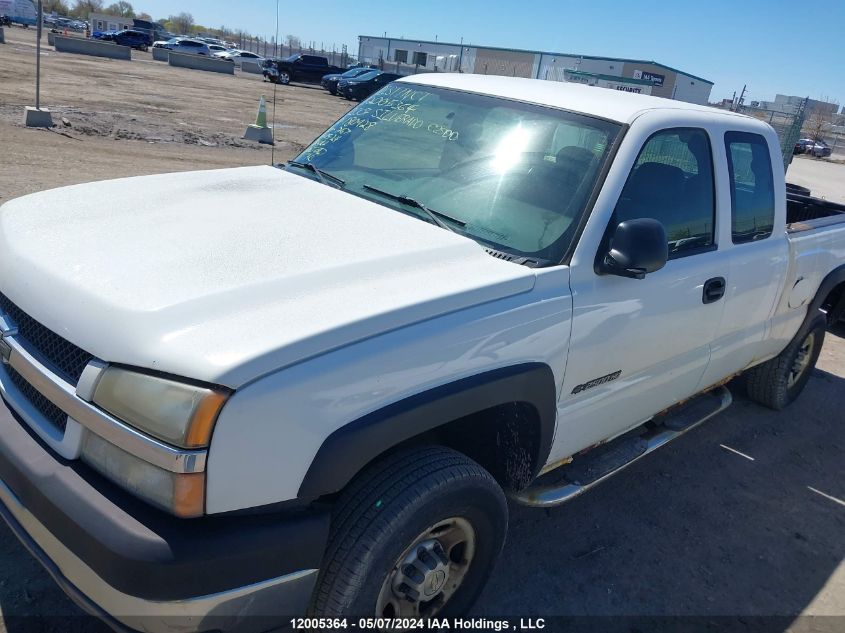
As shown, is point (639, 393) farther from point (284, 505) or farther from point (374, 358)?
point (284, 505)

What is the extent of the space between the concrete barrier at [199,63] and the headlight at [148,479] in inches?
1686

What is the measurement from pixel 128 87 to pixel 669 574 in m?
23.8

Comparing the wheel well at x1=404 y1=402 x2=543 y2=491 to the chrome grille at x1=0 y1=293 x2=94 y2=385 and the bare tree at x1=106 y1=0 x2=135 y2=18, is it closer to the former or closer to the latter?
the chrome grille at x1=0 y1=293 x2=94 y2=385

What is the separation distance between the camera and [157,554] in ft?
5.67

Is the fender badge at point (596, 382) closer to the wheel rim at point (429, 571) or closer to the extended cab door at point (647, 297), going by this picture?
the extended cab door at point (647, 297)

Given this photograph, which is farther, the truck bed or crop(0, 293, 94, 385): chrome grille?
the truck bed

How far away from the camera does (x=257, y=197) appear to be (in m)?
2.99

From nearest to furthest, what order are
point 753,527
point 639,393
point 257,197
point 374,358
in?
point 374,358 < point 257,197 < point 639,393 < point 753,527

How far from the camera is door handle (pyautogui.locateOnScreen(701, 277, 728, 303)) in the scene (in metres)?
3.33

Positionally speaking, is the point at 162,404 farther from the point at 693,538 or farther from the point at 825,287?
the point at 825,287

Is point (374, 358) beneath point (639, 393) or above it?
above

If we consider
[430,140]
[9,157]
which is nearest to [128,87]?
[9,157]

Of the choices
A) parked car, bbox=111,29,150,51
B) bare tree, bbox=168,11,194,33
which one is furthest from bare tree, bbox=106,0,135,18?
parked car, bbox=111,29,150,51

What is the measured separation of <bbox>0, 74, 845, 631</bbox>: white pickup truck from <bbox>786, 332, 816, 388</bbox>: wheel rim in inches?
64.8
